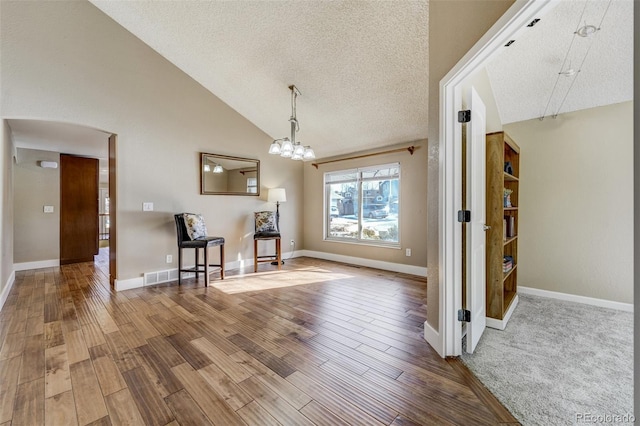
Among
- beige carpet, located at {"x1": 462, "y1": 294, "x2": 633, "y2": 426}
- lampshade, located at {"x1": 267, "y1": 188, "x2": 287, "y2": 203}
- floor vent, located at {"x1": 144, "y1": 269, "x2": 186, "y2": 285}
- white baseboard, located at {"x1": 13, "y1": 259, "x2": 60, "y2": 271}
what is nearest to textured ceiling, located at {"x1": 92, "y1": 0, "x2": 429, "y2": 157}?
lampshade, located at {"x1": 267, "y1": 188, "x2": 287, "y2": 203}

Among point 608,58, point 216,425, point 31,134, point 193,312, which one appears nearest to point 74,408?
point 216,425

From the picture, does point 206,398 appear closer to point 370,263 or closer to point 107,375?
point 107,375

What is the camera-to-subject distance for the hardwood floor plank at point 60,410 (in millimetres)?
1311

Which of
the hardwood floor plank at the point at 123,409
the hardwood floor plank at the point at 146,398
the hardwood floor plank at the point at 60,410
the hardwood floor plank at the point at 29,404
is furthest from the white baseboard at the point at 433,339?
the hardwood floor plank at the point at 29,404

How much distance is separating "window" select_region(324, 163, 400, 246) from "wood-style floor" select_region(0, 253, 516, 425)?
172 centimetres

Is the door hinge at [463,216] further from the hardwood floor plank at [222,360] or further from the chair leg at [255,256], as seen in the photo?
the chair leg at [255,256]

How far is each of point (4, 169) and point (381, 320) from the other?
4605 millimetres

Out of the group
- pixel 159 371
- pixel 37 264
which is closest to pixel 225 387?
pixel 159 371

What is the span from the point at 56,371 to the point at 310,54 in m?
3.73

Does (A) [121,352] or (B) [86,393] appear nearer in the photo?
(B) [86,393]

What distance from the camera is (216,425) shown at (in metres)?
1.29

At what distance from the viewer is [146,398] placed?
1.47 metres

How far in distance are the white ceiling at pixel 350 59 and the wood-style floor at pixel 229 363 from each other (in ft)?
8.60

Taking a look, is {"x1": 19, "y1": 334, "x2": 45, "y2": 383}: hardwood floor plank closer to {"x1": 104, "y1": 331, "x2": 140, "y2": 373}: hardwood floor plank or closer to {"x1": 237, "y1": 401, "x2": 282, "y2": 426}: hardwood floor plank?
{"x1": 104, "y1": 331, "x2": 140, "y2": 373}: hardwood floor plank
